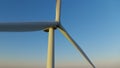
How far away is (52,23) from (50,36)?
78 cm

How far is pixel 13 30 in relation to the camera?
13414 mm

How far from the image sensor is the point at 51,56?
14.2 metres

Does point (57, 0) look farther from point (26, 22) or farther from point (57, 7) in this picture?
point (26, 22)

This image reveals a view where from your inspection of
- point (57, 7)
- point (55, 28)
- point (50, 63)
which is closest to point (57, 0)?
point (57, 7)

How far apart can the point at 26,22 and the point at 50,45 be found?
6.61 feet

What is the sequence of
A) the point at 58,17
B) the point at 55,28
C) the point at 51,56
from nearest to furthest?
the point at 51,56, the point at 55,28, the point at 58,17

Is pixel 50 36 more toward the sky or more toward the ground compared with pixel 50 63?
more toward the sky

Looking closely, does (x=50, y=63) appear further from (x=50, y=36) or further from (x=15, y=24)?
(x=15, y=24)

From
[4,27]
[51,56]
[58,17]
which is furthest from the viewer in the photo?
[58,17]

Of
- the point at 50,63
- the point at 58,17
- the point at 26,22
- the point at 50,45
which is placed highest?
the point at 58,17

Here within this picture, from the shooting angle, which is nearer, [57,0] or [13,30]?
[13,30]

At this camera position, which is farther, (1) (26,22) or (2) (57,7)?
(2) (57,7)

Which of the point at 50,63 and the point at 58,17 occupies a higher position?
the point at 58,17

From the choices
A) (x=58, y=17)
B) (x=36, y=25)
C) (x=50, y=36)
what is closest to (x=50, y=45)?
(x=50, y=36)
